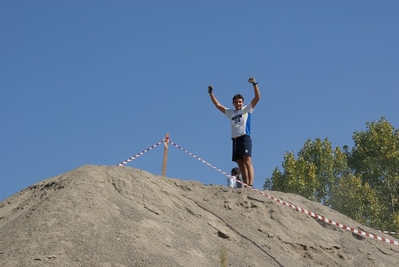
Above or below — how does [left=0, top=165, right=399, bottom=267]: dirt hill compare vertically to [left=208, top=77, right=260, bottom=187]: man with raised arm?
below

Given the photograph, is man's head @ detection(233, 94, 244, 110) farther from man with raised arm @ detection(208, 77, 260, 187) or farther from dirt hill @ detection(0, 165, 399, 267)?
dirt hill @ detection(0, 165, 399, 267)

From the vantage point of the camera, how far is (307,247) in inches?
409

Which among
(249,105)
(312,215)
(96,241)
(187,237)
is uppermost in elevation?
(249,105)

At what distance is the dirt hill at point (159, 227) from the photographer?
7.35 metres

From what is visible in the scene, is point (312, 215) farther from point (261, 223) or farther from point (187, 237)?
point (187, 237)

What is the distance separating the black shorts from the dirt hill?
2.28ft

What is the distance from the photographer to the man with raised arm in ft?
38.3

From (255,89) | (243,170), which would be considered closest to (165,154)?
(243,170)

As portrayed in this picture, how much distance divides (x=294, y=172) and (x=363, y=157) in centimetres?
527

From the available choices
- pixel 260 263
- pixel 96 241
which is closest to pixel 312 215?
pixel 260 263

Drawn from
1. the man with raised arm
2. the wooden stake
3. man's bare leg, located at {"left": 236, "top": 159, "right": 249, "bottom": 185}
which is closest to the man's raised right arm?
the man with raised arm

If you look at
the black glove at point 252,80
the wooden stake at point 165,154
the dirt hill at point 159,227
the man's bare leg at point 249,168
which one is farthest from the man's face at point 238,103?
the wooden stake at point 165,154

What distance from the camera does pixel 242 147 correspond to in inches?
460

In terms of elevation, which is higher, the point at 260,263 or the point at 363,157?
the point at 363,157
